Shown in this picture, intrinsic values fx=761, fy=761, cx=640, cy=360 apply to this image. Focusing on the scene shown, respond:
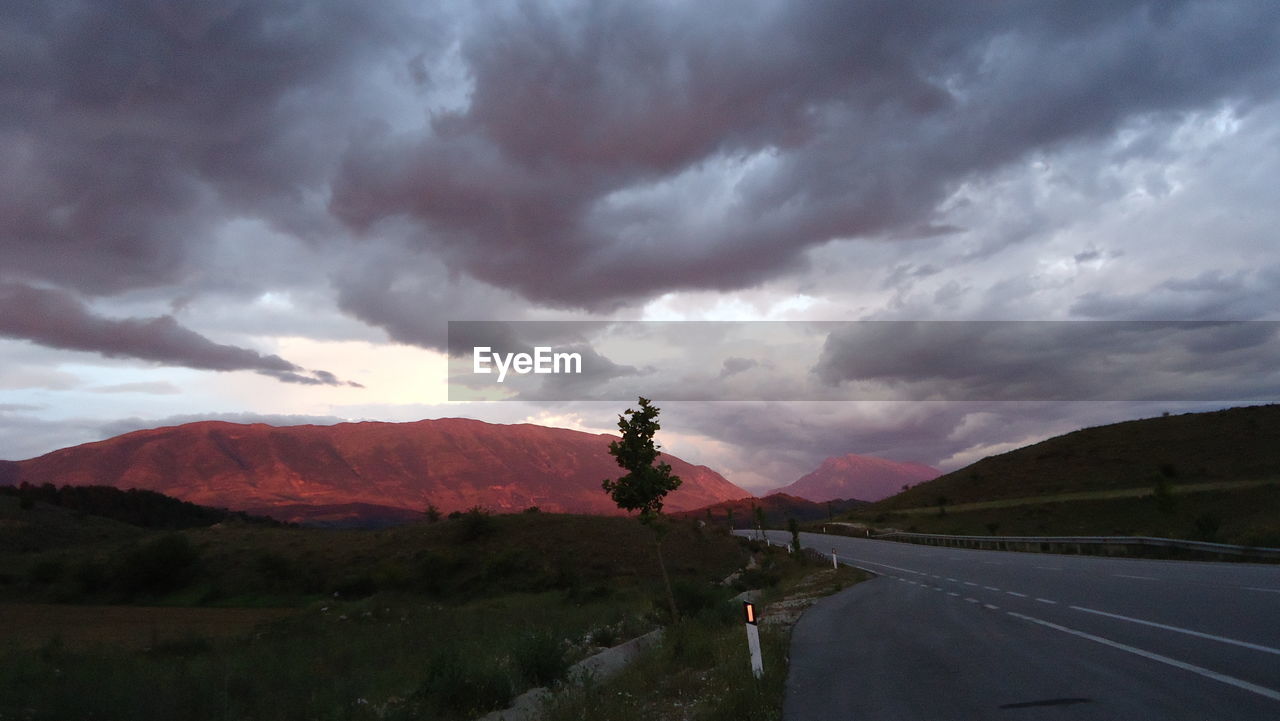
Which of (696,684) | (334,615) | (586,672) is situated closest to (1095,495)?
(334,615)

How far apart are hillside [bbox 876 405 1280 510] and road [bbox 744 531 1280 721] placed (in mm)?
63437

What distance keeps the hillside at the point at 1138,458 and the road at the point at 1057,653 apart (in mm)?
63437

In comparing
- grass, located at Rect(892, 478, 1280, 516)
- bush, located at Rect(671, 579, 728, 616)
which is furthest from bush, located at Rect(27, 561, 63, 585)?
grass, located at Rect(892, 478, 1280, 516)

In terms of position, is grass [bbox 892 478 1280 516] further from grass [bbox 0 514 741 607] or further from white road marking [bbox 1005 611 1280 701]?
white road marking [bbox 1005 611 1280 701]

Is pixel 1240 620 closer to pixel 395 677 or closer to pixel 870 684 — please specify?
pixel 870 684

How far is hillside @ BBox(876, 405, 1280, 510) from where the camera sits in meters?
73.9

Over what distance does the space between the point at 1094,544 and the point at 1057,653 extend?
32079mm

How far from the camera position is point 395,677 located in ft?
61.9

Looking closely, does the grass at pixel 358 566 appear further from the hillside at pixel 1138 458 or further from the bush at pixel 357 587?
the hillside at pixel 1138 458

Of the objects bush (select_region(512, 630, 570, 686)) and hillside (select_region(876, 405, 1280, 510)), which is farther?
hillside (select_region(876, 405, 1280, 510))

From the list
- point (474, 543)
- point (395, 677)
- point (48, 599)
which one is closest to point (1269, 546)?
point (395, 677)

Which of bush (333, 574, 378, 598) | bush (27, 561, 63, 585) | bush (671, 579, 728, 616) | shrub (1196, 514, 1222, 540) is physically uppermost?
shrub (1196, 514, 1222, 540)

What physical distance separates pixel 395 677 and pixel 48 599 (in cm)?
4409

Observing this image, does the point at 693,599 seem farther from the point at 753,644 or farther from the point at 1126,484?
the point at 1126,484
